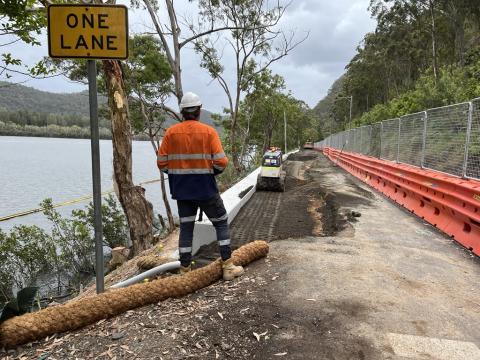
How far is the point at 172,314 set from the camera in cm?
344

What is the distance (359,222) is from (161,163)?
477 cm

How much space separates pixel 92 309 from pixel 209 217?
1577 mm

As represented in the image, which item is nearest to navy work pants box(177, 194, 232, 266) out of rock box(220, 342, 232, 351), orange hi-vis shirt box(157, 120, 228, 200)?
orange hi-vis shirt box(157, 120, 228, 200)

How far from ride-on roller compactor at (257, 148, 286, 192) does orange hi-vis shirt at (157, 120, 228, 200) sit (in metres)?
8.01

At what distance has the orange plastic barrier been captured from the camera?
5.76 m

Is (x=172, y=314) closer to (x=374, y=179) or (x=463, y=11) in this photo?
(x=374, y=179)

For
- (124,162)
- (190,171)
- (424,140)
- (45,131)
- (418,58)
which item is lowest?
(124,162)

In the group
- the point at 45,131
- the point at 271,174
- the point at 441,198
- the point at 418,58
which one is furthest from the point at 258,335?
the point at 45,131

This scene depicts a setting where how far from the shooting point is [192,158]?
4.13 meters

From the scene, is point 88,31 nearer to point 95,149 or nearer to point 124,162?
point 95,149

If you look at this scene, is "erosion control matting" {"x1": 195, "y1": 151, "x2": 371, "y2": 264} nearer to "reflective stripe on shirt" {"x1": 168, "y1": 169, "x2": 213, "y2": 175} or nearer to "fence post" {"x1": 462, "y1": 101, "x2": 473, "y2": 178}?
"reflective stripe on shirt" {"x1": 168, "y1": 169, "x2": 213, "y2": 175}

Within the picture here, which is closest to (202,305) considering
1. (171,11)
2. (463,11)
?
(171,11)

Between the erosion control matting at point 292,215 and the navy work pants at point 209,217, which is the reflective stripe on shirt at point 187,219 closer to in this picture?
the navy work pants at point 209,217

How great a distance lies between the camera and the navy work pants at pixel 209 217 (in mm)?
4324
